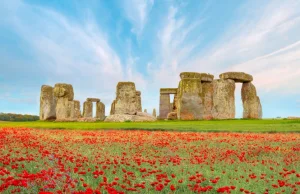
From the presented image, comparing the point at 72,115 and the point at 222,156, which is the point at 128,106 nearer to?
the point at 72,115

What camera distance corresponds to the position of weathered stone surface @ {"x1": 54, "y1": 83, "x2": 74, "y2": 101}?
158 feet

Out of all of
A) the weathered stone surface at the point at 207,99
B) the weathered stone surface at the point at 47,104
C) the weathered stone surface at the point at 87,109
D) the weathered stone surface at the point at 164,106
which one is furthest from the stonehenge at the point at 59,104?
the weathered stone surface at the point at 207,99

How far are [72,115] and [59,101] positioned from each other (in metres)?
2.83

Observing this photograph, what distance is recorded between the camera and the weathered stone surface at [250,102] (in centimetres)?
4612

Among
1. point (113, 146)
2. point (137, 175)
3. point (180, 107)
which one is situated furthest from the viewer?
point (180, 107)

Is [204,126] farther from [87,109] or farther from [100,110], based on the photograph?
[87,109]

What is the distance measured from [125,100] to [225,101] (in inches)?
543

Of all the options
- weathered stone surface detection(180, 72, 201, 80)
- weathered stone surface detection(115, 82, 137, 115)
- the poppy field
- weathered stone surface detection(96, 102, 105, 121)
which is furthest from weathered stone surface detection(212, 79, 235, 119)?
the poppy field

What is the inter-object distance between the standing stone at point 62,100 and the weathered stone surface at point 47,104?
11.3 feet

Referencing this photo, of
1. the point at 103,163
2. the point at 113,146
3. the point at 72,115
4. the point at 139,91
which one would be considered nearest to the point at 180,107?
the point at 72,115

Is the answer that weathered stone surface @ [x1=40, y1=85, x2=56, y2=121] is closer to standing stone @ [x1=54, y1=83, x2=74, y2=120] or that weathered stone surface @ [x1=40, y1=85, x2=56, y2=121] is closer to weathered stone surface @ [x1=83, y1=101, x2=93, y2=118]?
standing stone @ [x1=54, y1=83, x2=74, y2=120]

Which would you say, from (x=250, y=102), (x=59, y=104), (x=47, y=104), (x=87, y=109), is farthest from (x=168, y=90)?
(x=47, y=104)

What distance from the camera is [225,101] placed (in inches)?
1772

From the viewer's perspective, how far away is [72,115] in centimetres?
4888
